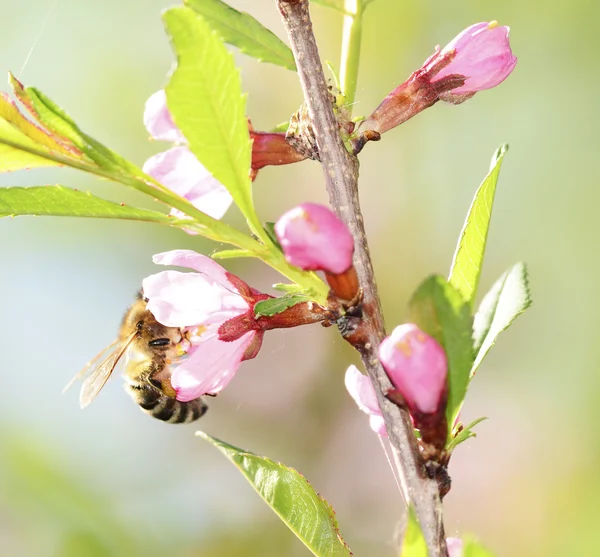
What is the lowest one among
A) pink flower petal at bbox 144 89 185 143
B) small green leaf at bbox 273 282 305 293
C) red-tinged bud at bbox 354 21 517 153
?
small green leaf at bbox 273 282 305 293

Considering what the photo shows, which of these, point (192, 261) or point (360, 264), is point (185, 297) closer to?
point (192, 261)

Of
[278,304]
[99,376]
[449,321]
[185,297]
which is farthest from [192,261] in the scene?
[99,376]

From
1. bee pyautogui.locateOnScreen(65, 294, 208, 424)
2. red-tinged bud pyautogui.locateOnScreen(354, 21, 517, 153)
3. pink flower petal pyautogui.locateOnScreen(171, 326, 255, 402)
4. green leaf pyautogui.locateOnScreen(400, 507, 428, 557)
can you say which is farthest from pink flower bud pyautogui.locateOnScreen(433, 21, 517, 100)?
bee pyautogui.locateOnScreen(65, 294, 208, 424)

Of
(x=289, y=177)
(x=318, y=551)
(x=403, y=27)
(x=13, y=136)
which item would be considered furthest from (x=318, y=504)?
(x=403, y=27)

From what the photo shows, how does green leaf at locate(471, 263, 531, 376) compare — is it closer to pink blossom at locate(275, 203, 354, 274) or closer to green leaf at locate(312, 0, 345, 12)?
pink blossom at locate(275, 203, 354, 274)

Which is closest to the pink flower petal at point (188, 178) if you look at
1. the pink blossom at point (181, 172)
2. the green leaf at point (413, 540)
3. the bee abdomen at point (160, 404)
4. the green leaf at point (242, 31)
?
the pink blossom at point (181, 172)

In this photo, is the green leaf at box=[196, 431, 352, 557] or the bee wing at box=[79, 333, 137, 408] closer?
the green leaf at box=[196, 431, 352, 557]

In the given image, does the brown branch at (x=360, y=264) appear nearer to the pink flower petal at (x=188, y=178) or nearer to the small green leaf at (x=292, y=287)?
the small green leaf at (x=292, y=287)
